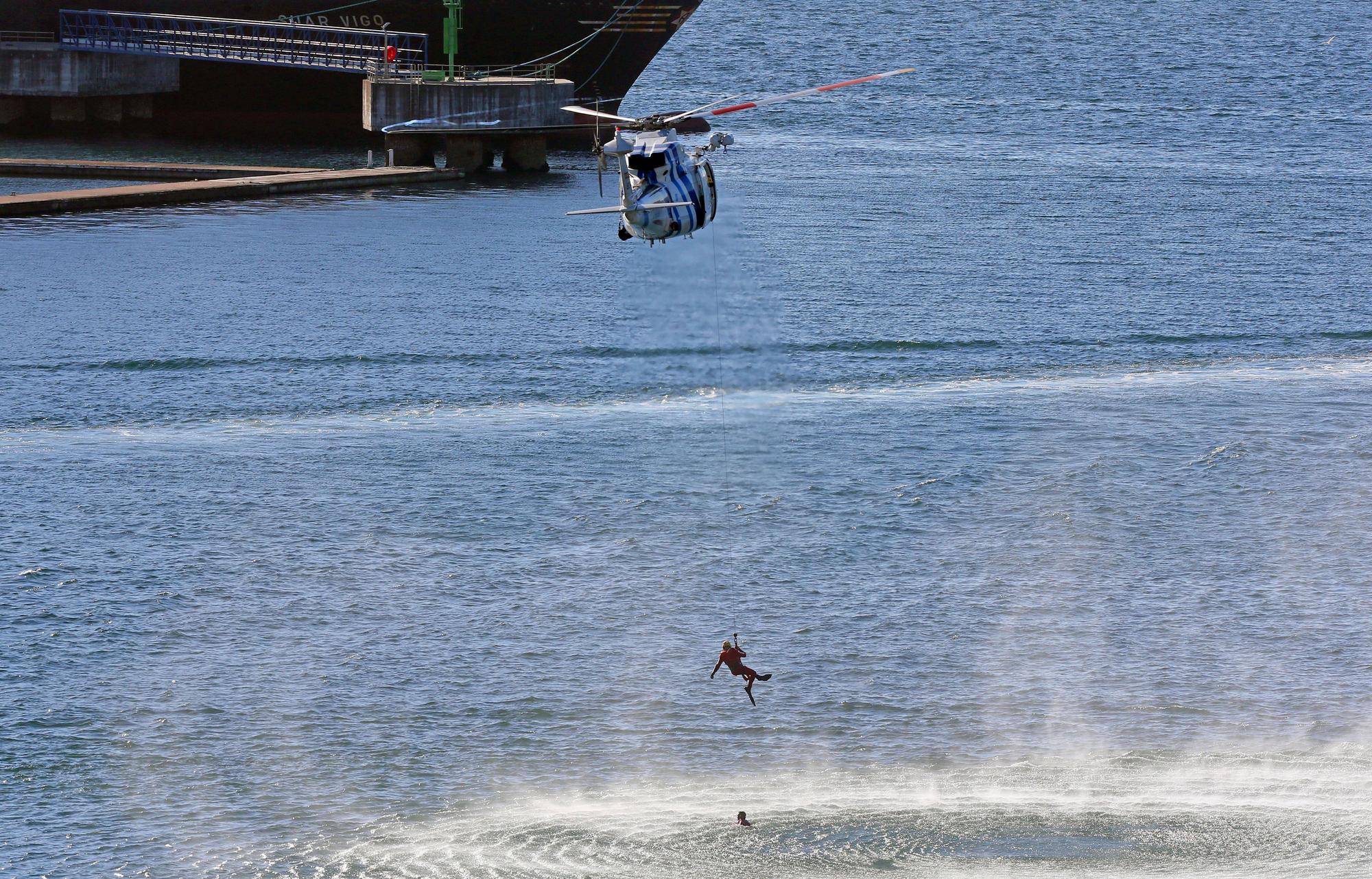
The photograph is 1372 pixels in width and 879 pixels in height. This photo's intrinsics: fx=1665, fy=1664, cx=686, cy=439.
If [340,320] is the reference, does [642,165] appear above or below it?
above

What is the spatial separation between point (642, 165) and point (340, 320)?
58516 mm

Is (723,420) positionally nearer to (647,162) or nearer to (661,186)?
(661,186)

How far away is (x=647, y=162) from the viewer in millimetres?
43125

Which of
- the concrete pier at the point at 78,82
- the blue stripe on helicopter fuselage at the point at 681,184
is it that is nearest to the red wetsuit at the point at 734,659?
the blue stripe on helicopter fuselage at the point at 681,184

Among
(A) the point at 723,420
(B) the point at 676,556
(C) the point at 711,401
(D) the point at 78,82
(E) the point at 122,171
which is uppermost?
(D) the point at 78,82

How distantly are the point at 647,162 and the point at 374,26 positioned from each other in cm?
12459

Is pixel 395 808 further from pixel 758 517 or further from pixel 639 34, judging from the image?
pixel 639 34

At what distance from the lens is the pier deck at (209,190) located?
12212 cm

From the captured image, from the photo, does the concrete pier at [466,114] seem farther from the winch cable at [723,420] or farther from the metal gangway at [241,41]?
the winch cable at [723,420]

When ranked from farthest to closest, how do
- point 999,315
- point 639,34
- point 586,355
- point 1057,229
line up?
point 639,34 < point 1057,229 < point 999,315 < point 586,355

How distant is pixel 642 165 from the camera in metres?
43.2

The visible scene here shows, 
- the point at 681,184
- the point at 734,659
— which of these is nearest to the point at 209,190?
the point at 681,184

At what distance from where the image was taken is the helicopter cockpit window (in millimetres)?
43000

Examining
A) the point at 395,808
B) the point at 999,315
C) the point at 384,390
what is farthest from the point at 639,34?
the point at 395,808
